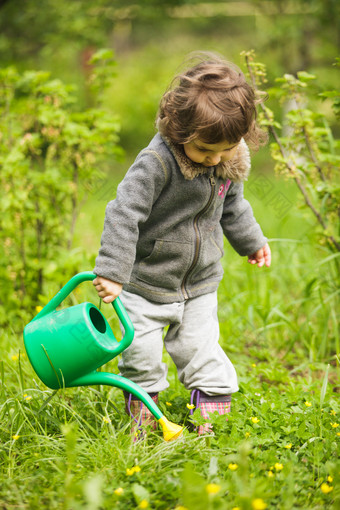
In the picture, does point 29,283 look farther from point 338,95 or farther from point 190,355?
point 338,95

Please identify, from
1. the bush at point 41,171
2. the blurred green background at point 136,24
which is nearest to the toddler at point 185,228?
the blurred green background at point 136,24

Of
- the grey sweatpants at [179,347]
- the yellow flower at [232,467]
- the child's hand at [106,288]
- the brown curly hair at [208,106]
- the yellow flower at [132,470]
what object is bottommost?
the yellow flower at [232,467]

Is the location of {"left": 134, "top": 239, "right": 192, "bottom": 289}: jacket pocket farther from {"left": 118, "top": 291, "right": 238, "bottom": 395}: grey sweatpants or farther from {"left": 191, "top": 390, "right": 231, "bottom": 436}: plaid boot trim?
{"left": 191, "top": 390, "right": 231, "bottom": 436}: plaid boot trim

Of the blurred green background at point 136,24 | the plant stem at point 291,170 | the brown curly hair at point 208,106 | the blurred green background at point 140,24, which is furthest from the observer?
the blurred green background at point 136,24

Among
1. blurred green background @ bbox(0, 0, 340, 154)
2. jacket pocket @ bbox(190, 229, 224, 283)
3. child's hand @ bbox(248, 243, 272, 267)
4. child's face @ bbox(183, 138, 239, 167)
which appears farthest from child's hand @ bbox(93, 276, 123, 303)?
blurred green background @ bbox(0, 0, 340, 154)

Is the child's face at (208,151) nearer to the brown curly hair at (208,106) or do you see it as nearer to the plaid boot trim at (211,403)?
the brown curly hair at (208,106)

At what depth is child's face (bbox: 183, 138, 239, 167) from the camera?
1.69 metres

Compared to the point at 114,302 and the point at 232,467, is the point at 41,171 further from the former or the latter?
the point at 232,467

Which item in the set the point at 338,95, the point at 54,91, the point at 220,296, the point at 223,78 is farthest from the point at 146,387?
the point at 54,91

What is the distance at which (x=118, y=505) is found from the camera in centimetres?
138

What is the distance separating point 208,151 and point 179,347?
724 mm

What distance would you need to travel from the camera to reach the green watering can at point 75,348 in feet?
5.41

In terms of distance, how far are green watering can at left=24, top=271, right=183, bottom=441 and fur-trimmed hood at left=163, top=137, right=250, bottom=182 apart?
469 mm

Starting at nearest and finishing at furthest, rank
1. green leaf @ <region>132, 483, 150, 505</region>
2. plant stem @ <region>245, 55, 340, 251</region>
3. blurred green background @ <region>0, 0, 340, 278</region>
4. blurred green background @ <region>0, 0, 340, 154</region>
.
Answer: green leaf @ <region>132, 483, 150, 505</region> → plant stem @ <region>245, 55, 340, 251</region> → blurred green background @ <region>0, 0, 340, 278</region> → blurred green background @ <region>0, 0, 340, 154</region>
